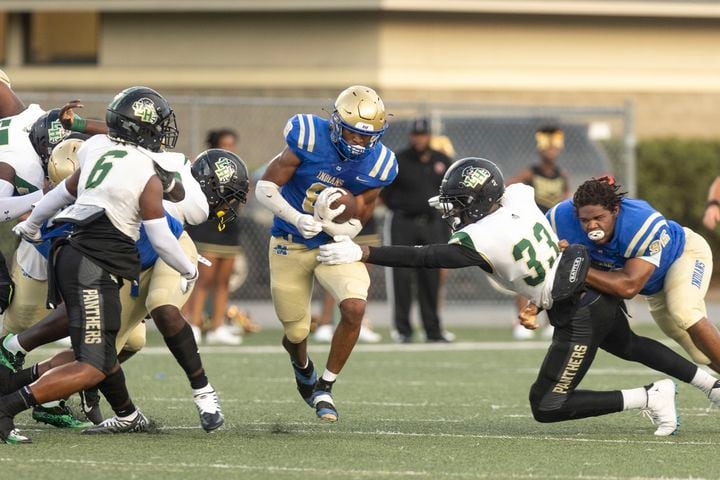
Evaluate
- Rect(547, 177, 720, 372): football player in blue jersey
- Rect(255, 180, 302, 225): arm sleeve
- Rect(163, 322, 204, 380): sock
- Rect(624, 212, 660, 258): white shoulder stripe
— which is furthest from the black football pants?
Rect(163, 322, 204, 380): sock

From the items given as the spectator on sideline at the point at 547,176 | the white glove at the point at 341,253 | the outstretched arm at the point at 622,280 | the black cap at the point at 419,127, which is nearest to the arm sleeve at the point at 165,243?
the white glove at the point at 341,253

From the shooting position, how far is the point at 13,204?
7594mm

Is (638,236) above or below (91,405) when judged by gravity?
above

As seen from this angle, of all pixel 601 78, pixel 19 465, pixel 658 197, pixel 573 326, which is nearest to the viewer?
pixel 19 465

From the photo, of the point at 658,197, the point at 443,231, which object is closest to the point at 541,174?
the point at 443,231

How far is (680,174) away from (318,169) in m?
12.3

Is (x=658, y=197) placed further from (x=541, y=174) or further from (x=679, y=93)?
(x=541, y=174)

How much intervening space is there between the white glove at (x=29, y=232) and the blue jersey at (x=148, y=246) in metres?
0.50

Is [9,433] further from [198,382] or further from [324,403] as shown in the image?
[324,403]

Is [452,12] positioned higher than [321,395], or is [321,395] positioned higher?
[452,12]

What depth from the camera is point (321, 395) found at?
7.67 m

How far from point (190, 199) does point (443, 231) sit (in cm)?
637

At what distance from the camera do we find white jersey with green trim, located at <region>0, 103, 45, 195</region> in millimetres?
7746

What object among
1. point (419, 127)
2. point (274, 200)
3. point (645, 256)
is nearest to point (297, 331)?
point (274, 200)
